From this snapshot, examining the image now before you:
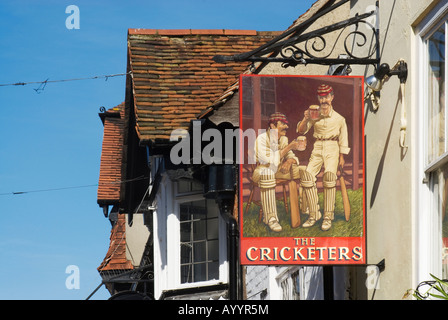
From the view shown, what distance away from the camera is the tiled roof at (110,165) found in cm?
2170

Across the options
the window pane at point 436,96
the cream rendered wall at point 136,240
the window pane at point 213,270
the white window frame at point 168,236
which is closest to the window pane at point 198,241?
the window pane at point 213,270

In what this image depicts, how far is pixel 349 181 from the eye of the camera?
28.0 ft

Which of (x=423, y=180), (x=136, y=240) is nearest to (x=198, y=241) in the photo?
(x=423, y=180)

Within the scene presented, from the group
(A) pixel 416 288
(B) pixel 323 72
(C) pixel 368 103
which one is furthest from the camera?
(B) pixel 323 72

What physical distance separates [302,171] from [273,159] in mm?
281

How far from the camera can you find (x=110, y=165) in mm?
21922

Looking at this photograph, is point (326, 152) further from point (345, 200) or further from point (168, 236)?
point (168, 236)

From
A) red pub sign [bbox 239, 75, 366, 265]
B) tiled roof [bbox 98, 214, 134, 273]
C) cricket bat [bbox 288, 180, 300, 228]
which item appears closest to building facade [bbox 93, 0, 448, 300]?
tiled roof [bbox 98, 214, 134, 273]

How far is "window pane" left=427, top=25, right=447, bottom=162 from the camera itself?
23.6ft

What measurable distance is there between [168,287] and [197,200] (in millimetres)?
1407
